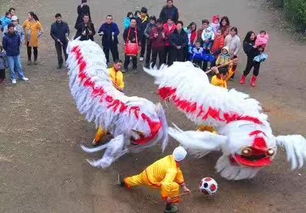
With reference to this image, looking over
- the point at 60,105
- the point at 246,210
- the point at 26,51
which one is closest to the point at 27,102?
the point at 60,105

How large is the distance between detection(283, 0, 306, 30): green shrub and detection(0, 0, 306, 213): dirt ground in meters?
2.17

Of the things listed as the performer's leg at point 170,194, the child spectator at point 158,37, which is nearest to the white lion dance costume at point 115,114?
the performer's leg at point 170,194

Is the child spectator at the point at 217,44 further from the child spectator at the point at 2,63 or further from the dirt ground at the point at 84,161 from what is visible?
the child spectator at the point at 2,63

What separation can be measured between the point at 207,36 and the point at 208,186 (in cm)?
534

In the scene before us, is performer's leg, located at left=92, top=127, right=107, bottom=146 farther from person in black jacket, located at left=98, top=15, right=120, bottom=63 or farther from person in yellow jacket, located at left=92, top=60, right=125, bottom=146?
person in black jacket, located at left=98, top=15, right=120, bottom=63

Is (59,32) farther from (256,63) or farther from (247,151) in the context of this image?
(247,151)

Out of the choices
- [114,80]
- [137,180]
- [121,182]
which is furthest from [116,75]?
[137,180]

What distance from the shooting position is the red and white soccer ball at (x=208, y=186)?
8.65 m

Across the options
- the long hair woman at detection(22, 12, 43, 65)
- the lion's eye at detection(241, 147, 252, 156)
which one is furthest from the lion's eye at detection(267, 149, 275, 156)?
the long hair woman at detection(22, 12, 43, 65)

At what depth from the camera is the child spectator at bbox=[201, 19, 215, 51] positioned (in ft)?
42.8

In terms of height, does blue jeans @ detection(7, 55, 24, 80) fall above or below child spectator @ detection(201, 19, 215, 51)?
below

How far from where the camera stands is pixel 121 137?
8.91m

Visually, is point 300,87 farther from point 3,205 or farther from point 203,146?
point 3,205

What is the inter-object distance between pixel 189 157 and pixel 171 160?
1837 millimetres
